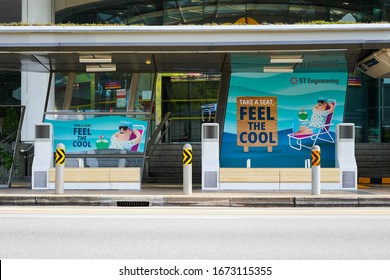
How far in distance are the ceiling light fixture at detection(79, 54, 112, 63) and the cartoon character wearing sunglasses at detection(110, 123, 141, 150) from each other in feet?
6.51

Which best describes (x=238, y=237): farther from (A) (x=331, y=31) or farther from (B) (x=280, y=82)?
(B) (x=280, y=82)

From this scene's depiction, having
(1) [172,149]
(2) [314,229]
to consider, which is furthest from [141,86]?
(2) [314,229]

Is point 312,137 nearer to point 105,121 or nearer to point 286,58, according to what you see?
point 286,58

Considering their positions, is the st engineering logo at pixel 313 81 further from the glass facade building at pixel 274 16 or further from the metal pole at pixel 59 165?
the glass facade building at pixel 274 16

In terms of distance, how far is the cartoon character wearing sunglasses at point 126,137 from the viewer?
667 inches

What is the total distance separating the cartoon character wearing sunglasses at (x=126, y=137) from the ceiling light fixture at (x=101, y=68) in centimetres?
179

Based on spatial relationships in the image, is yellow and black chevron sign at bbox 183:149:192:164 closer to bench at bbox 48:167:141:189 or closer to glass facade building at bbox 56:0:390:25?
bench at bbox 48:167:141:189

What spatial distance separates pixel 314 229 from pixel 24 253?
4539 millimetres

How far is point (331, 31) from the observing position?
14430 mm

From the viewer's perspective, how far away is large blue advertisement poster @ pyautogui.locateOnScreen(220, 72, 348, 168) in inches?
666

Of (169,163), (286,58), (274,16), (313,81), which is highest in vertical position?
(274,16)

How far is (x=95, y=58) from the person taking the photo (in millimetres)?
16109

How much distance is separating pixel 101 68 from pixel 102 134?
201 cm

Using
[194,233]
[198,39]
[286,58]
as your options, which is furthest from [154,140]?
[194,233]
